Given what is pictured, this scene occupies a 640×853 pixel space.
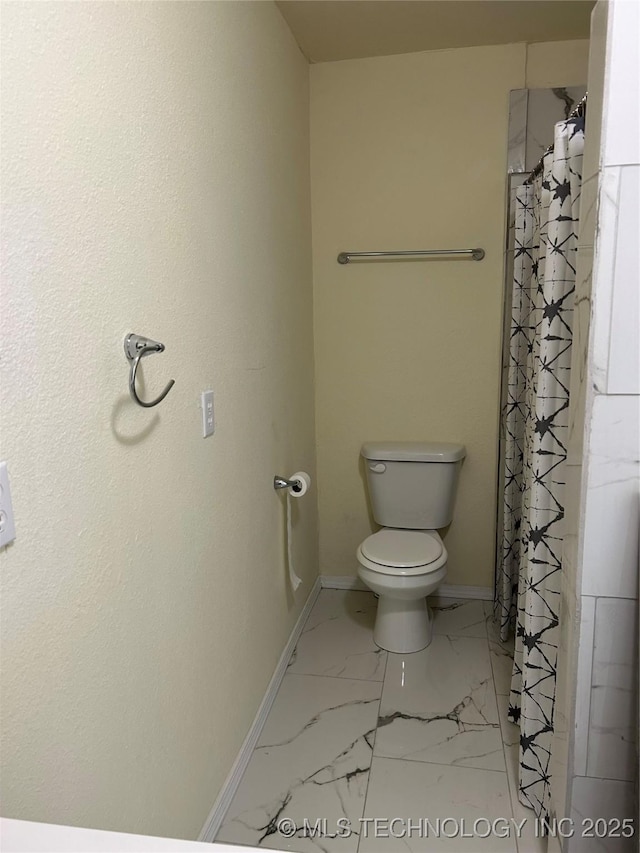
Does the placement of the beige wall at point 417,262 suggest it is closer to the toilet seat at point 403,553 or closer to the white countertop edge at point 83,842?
the toilet seat at point 403,553

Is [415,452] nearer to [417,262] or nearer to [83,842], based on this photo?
[417,262]

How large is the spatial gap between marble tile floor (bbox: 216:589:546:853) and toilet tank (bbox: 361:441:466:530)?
19.2 inches

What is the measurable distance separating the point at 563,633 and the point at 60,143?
54.9 inches

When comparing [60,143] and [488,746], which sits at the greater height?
[60,143]

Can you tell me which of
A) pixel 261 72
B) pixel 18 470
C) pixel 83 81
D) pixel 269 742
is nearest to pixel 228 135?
pixel 261 72

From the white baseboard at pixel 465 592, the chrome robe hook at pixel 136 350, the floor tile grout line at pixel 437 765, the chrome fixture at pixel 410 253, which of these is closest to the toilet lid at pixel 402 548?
the white baseboard at pixel 465 592

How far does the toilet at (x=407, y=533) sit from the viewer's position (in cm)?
224

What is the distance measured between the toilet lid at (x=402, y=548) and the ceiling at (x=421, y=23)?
6.41 ft

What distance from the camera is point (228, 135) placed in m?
1.61

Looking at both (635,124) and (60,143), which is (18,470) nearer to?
(60,143)

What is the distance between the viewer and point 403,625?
2.36 meters

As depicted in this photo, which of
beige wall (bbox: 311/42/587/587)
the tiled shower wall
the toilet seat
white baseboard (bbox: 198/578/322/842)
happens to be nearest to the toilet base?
the toilet seat

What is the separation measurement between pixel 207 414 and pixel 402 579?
1107 millimetres

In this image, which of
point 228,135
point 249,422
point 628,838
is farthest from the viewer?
point 249,422
